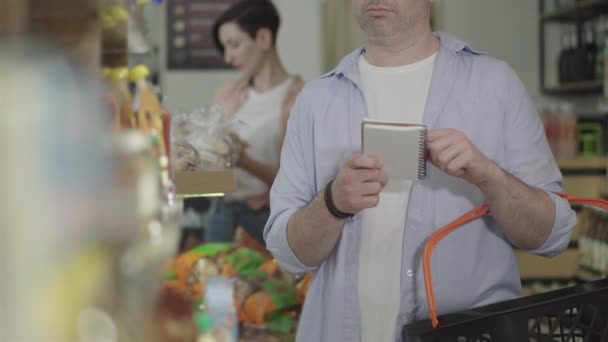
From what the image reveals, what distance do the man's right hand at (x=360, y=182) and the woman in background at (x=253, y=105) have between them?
1291 mm

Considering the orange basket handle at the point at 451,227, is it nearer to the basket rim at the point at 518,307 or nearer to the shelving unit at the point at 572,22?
the basket rim at the point at 518,307

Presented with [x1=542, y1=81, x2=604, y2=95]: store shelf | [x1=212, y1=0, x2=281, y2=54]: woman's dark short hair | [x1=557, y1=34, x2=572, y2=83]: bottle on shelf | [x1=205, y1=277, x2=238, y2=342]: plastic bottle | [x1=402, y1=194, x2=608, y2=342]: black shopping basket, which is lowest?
[x1=205, y1=277, x2=238, y2=342]: plastic bottle

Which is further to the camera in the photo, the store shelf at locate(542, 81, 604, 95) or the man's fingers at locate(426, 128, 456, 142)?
the store shelf at locate(542, 81, 604, 95)

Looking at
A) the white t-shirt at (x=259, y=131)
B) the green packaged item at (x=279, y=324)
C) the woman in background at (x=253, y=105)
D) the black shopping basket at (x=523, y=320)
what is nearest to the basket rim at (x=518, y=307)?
the black shopping basket at (x=523, y=320)

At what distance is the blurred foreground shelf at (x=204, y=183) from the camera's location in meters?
1.84

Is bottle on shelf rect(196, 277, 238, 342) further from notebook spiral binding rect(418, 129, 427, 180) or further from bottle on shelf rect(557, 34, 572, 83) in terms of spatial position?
bottle on shelf rect(557, 34, 572, 83)

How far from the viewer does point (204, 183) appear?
6.06 ft

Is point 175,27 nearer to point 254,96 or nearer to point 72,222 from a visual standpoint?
point 254,96

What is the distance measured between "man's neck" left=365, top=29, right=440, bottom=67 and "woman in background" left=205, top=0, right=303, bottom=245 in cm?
115

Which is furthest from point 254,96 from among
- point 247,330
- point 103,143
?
point 103,143

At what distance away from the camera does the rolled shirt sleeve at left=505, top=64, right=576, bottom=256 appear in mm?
1195

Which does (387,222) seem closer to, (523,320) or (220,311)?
(523,320)

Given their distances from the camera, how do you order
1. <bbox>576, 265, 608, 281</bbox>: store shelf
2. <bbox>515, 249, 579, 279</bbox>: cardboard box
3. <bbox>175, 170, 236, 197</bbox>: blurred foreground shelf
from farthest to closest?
<bbox>515, 249, 579, 279</bbox>: cardboard box
<bbox>576, 265, 608, 281</bbox>: store shelf
<bbox>175, 170, 236, 197</bbox>: blurred foreground shelf

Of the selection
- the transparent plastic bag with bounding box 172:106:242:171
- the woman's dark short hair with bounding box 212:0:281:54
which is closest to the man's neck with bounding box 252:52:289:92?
the woman's dark short hair with bounding box 212:0:281:54
